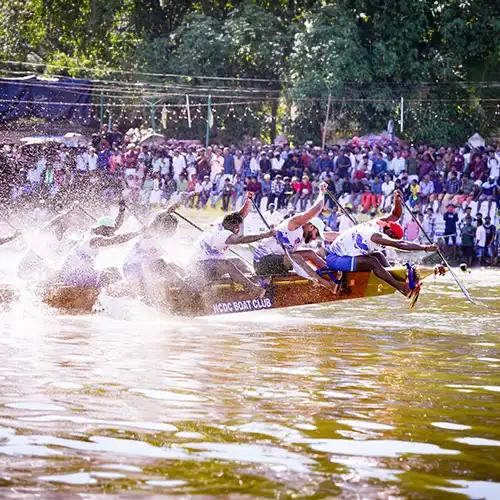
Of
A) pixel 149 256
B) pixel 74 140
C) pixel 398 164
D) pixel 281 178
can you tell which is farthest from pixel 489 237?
pixel 74 140

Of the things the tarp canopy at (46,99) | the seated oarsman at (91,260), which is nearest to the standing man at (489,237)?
the seated oarsman at (91,260)

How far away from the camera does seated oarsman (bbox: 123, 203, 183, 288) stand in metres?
16.3

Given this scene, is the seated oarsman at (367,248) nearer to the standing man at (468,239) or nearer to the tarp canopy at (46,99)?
the standing man at (468,239)

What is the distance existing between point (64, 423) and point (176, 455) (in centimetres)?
123

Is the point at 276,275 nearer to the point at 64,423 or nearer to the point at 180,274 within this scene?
the point at 180,274

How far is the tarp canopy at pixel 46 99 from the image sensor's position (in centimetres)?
3797

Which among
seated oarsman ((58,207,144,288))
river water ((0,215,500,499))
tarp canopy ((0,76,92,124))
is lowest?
river water ((0,215,500,499))

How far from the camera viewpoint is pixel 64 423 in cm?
920

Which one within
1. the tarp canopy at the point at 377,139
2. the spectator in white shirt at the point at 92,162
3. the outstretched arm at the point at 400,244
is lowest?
the outstretched arm at the point at 400,244

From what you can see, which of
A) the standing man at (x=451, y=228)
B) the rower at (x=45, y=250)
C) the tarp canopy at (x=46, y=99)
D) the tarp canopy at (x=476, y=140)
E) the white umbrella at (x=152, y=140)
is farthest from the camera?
the white umbrella at (x=152, y=140)

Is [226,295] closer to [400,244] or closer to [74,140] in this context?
[400,244]

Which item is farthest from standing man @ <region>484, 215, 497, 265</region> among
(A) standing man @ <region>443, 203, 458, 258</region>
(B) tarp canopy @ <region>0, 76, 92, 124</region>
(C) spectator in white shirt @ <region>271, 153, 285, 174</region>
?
(B) tarp canopy @ <region>0, 76, 92, 124</region>

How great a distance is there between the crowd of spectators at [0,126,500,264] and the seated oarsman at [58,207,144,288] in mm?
13112

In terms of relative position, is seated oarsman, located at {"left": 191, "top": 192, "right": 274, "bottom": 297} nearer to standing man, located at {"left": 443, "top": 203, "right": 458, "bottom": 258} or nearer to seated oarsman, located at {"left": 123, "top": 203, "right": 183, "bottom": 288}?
seated oarsman, located at {"left": 123, "top": 203, "right": 183, "bottom": 288}
